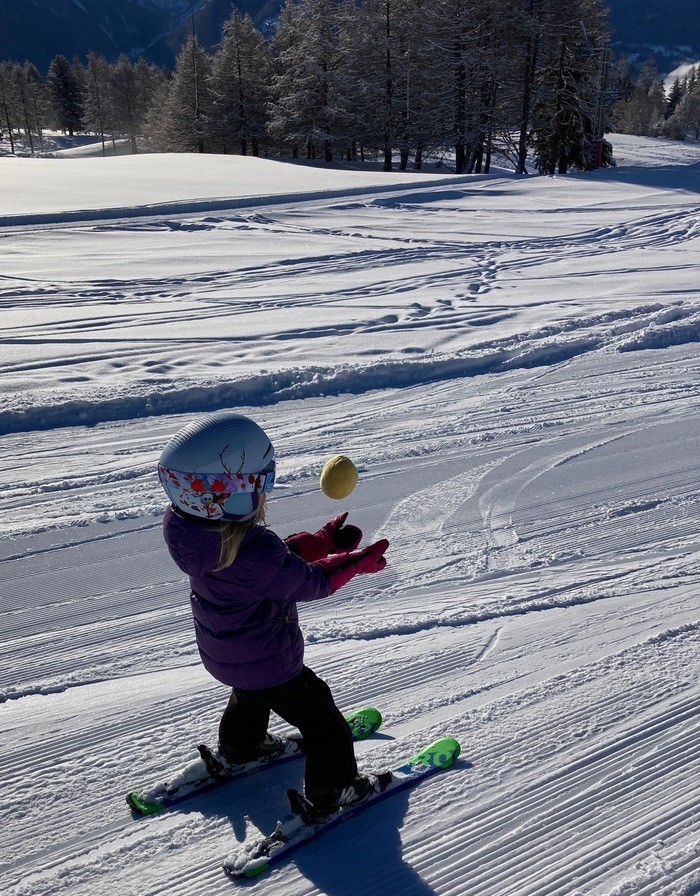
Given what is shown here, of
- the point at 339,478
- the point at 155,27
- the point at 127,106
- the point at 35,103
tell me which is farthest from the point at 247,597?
the point at 155,27

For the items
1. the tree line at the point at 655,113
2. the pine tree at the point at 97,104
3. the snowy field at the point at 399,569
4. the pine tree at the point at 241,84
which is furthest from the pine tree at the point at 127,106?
the snowy field at the point at 399,569

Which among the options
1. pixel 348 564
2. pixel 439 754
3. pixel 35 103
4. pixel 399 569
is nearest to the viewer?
pixel 348 564

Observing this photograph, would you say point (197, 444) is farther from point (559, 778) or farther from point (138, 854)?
point (559, 778)

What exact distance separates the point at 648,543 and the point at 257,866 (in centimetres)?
295

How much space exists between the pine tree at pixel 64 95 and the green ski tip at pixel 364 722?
73.5m

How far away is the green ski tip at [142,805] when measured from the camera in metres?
2.53

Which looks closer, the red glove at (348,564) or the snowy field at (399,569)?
the red glove at (348,564)

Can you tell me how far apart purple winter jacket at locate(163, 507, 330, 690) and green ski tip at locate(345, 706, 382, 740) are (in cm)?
65

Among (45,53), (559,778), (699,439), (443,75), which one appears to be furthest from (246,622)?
(45,53)

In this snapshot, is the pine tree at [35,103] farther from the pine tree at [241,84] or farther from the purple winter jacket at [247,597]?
the purple winter jacket at [247,597]

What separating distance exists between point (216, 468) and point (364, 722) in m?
1.44

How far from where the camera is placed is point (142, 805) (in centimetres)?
253

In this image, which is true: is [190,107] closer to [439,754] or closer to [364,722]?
[364,722]

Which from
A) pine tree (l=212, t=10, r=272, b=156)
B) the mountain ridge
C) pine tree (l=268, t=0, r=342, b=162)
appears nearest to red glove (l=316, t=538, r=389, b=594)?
pine tree (l=268, t=0, r=342, b=162)
